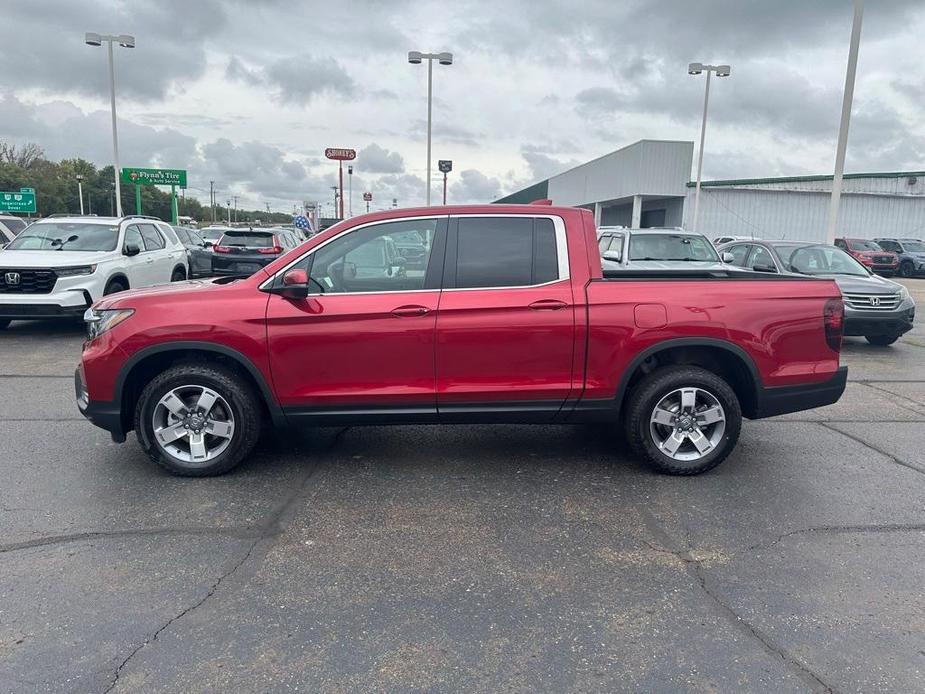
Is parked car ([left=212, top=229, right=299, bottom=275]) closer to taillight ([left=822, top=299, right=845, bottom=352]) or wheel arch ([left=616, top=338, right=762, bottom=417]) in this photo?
wheel arch ([left=616, top=338, right=762, bottom=417])

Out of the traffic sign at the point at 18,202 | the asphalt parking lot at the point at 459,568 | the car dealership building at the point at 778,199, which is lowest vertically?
the asphalt parking lot at the point at 459,568

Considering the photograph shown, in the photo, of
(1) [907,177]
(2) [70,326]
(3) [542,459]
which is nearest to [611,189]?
(1) [907,177]

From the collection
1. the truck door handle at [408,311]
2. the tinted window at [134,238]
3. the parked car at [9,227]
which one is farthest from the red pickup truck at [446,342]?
the parked car at [9,227]

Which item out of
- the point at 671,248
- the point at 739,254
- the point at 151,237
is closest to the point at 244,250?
the point at 151,237

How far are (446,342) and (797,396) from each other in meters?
2.53

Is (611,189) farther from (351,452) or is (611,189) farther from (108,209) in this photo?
(108,209)

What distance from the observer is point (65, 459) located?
498 centimetres

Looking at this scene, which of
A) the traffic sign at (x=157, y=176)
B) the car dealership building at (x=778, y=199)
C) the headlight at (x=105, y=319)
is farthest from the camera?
the traffic sign at (x=157, y=176)

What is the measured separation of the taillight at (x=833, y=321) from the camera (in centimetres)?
473

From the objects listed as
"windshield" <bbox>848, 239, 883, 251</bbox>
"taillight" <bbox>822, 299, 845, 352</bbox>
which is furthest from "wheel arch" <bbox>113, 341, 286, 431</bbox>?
"windshield" <bbox>848, 239, 883, 251</bbox>

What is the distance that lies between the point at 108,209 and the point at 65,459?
105924mm

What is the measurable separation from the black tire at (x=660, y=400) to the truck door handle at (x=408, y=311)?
63.2 inches

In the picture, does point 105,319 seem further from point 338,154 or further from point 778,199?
point 778,199

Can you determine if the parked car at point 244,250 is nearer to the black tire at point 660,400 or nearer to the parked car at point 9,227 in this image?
the parked car at point 9,227
